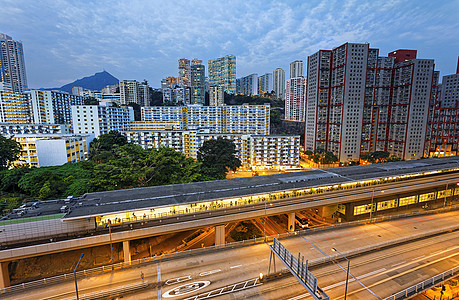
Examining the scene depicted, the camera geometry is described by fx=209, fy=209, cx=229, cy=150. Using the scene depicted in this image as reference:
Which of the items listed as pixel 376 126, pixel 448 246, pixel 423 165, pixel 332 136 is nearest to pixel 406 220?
pixel 448 246

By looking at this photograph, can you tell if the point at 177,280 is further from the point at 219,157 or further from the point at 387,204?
the point at 219,157

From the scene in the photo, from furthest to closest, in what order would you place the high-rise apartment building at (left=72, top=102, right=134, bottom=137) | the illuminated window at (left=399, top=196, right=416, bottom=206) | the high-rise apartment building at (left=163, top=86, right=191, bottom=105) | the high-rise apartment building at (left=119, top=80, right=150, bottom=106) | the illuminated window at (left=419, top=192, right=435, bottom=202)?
the high-rise apartment building at (left=163, top=86, right=191, bottom=105) < the high-rise apartment building at (left=119, top=80, right=150, bottom=106) < the high-rise apartment building at (left=72, top=102, right=134, bottom=137) < the illuminated window at (left=419, top=192, right=435, bottom=202) < the illuminated window at (left=399, top=196, right=416, bottom=206)

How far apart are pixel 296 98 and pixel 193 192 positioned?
469 ft

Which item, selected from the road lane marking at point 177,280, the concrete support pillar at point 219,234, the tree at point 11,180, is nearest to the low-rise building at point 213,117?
the tree at point 11,180

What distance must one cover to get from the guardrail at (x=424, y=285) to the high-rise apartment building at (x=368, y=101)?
7021 centimetres

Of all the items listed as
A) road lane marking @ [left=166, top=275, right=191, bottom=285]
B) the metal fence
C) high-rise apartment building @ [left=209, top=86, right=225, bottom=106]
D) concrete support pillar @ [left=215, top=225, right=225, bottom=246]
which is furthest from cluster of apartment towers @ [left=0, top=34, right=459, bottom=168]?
the metal fence

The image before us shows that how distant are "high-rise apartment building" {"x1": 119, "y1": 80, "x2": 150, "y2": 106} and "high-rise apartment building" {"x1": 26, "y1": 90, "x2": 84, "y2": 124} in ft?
130

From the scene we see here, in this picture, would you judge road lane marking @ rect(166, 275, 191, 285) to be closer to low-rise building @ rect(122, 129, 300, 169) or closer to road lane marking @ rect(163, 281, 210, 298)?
road lane marking @ rect(163, 281, 210, 298)

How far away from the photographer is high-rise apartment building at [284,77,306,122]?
6058 inches

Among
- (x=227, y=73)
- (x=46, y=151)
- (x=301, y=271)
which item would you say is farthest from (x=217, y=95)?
(x=301, y=271)

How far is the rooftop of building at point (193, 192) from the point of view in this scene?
2609 cm

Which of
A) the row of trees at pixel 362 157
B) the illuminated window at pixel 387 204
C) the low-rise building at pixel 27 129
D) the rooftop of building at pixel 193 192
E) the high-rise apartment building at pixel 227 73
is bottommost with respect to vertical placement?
the illuminated window at pixel 387 204

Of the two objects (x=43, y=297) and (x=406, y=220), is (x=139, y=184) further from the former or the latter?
(x=406, y=220)

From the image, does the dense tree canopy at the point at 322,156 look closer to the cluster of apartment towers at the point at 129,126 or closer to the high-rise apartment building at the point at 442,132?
the cluster of apartment towers at the point at 129,126
